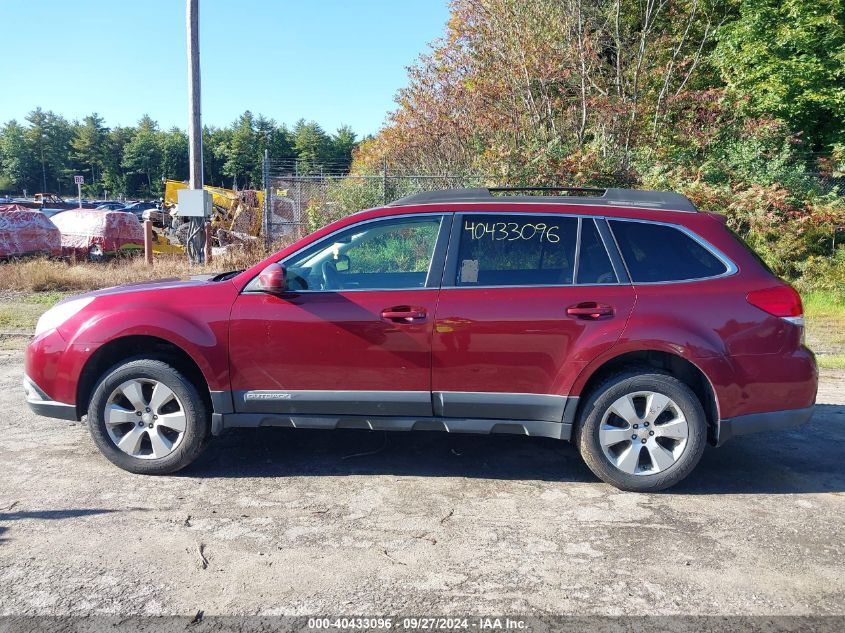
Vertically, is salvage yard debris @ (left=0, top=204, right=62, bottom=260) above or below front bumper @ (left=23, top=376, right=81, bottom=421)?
above

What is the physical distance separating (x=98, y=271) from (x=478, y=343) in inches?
474

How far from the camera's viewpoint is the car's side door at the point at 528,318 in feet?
14.4

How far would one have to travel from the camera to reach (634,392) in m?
4.39

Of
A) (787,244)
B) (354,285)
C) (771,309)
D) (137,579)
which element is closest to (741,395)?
(771,309)

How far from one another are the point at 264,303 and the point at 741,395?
3.07 metres

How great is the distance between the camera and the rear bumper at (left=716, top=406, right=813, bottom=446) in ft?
14.4

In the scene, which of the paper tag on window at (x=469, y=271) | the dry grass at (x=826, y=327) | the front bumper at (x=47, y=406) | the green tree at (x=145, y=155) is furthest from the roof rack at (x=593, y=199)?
the green tree at (x=145, y=155)

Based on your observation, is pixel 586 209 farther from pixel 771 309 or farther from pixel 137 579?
pixel 137 579

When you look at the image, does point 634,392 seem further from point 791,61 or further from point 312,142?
point 312,142

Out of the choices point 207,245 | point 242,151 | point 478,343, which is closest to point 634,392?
point 478,343

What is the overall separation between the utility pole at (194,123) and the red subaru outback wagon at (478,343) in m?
10.4

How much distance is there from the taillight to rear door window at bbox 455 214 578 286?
43.9 inches

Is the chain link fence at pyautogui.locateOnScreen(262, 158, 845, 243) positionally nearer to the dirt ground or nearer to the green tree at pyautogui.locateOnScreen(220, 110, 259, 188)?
the dirt ground

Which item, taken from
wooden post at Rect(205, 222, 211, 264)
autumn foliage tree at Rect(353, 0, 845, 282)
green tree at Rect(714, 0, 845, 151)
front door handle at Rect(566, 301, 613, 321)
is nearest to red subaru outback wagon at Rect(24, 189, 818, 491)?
front door handle at Rect(566, 301, 613, 321)
